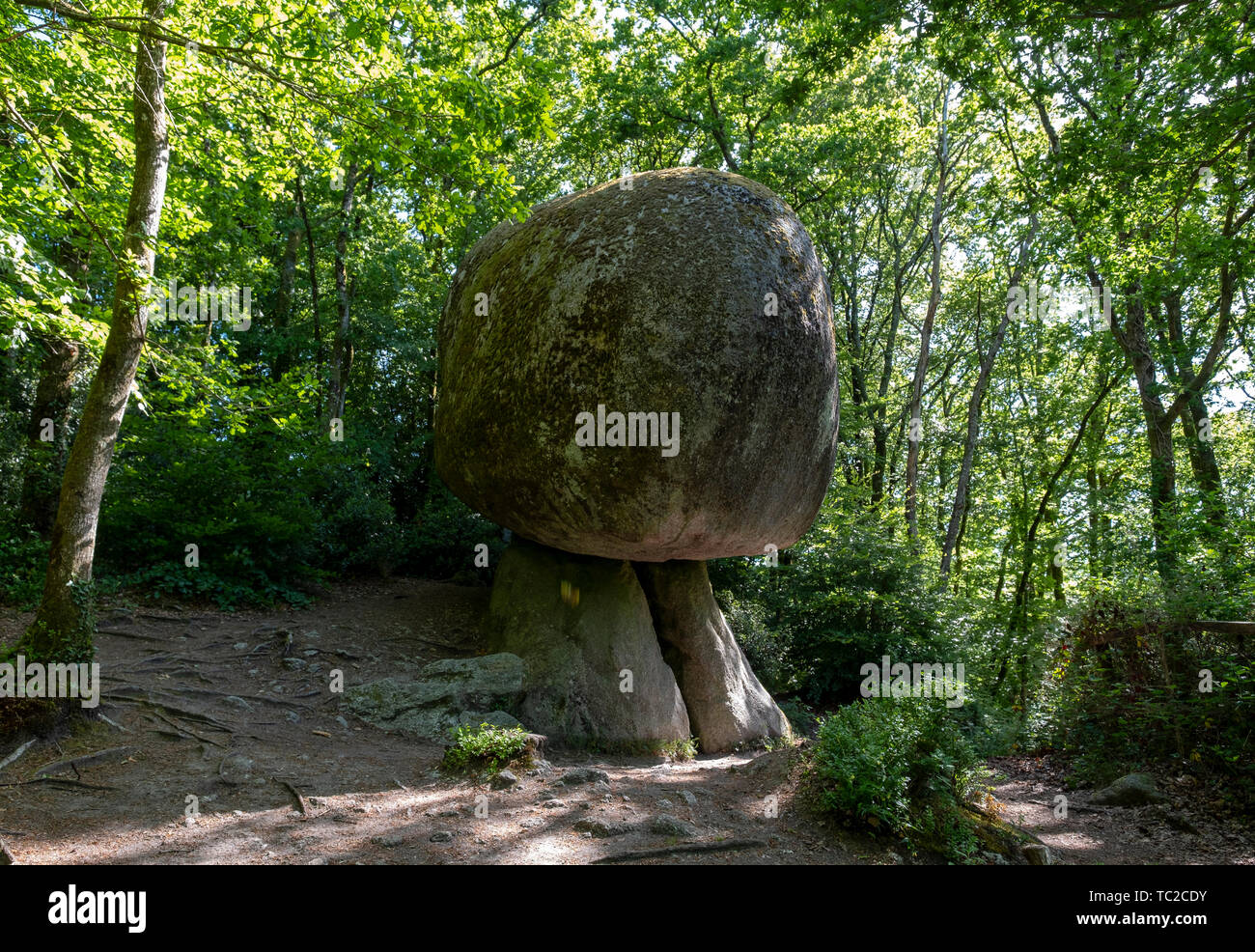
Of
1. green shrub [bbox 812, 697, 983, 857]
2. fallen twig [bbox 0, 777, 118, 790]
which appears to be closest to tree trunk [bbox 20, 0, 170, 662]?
fallen twig [bbox 0, 777, 118, 790]

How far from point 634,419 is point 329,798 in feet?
12.7

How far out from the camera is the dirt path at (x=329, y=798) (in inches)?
165

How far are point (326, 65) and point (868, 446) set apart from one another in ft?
50.9

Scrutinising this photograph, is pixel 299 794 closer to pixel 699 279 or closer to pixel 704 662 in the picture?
pixel 704 662

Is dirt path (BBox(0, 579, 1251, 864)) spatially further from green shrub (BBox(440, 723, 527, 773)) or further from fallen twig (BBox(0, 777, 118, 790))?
green shrub (BBox(440, 723, 527, 773))

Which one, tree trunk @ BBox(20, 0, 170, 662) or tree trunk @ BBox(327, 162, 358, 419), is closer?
tree trunk @ BBox(20, 0, 170, 662)

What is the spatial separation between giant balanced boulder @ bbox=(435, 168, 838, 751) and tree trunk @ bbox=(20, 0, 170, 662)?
316cm

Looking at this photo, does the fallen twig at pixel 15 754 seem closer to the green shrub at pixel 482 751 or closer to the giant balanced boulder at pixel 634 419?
the green shrub at pixel 482 751

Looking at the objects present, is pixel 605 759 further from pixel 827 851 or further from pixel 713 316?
pixel 713 316

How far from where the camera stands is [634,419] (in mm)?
6781

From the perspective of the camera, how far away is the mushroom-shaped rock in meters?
6.85

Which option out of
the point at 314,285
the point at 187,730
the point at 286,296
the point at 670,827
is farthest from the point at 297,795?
the point at 286,296

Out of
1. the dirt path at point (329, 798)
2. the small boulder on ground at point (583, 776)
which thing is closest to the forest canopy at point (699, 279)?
the dirt path at point (329, 798)
